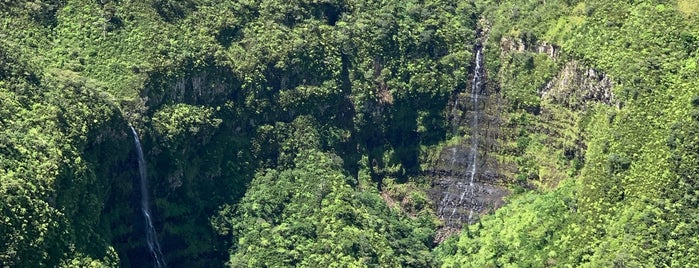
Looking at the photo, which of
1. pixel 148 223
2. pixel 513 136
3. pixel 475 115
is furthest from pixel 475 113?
pixel 148 223

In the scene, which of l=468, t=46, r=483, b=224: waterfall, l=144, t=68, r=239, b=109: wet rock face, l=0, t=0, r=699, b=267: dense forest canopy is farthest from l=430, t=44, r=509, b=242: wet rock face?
l=144, t=68, r=239, b=109: wet rock face

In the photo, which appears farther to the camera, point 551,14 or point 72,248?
point 551,14

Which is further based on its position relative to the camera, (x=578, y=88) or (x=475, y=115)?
(x=475, y=115)

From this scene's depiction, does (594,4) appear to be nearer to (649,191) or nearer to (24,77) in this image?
(649,191)

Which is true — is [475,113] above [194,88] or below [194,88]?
below

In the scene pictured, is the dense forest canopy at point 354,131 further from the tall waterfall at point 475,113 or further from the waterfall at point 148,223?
the waterfall at point 148,223

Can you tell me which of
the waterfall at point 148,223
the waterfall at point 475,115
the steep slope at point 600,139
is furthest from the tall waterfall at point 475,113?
the waterfall at point 148,223

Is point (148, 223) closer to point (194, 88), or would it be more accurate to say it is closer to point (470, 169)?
point (194, 88)

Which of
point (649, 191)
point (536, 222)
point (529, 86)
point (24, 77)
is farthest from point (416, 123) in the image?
point (24, 77)
